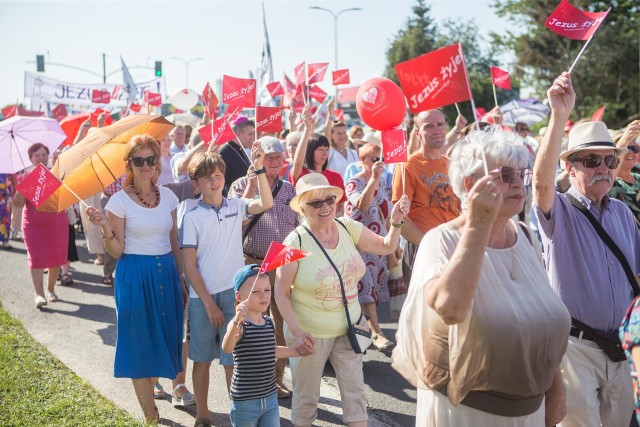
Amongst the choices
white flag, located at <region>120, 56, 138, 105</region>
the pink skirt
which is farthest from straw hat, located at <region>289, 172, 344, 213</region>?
white flag, located at <region>120, 56, 138, 105</region>

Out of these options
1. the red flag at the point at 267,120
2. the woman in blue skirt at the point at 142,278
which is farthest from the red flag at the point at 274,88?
the woman in blue skirt at the point at 142,278

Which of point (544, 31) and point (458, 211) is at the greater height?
point (544, 31)

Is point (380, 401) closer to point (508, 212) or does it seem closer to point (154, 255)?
point (154, 255)

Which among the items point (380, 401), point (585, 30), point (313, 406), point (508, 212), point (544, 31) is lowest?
point (380, 401)

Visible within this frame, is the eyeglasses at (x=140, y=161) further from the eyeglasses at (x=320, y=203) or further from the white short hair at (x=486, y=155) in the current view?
the white short hair at (x=486, y=155)

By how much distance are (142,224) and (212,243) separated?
1.70ft

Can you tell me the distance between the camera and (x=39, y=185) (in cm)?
499

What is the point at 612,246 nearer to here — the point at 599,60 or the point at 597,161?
the point at 597,161

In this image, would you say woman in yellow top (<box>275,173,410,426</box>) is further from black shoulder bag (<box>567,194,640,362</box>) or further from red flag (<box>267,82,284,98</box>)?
red flag (<box>267,82,284,98</box>)

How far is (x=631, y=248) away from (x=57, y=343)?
5.73 m

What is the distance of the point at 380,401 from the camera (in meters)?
5.70

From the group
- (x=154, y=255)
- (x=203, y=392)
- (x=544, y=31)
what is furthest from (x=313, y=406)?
(x=544, y=31)

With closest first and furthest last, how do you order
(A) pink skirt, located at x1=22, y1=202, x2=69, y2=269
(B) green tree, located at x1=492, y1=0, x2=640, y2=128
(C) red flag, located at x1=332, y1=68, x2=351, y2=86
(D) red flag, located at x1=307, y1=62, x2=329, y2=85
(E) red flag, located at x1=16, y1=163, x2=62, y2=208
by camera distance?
(E) red flag, located at x1=16, y1=163, x2=62, y2=208, (A) pink skirt, located at x1=22, y1=202, x2=69, y2=269, (D) red flag, located at x1=307, y1=62, x2=329, y2=85, (C) red flag, located at x1=332, y1=68, x2=351, y2=86, (B) green tree, located at x1=492, y1=0, x2=640, y2=128

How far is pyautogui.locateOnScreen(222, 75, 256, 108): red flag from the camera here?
7.79 m
